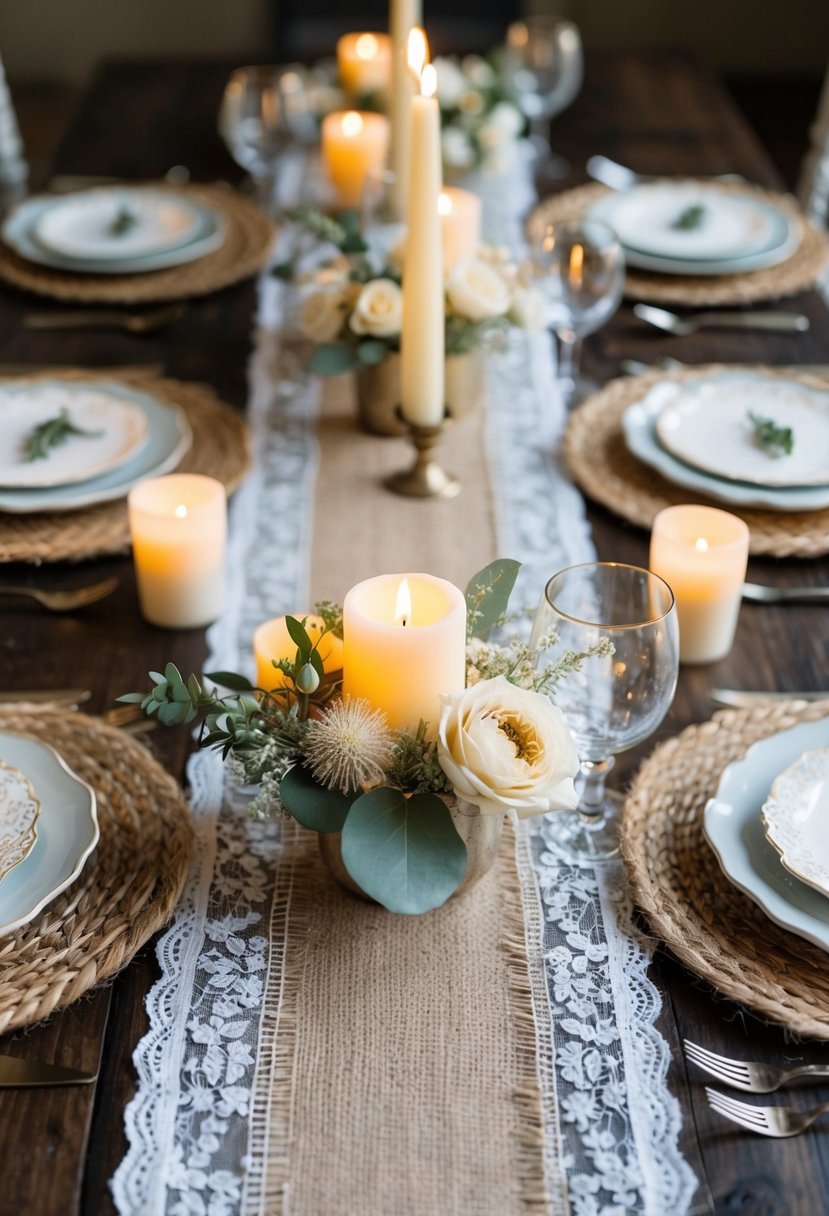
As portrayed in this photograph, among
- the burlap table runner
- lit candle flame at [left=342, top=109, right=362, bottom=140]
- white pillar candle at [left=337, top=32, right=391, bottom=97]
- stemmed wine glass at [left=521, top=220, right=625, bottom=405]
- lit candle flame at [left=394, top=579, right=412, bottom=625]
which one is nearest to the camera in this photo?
the burlap table runner

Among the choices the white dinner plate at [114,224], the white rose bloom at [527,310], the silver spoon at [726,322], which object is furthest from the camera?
the white dinner plate at [114,224]

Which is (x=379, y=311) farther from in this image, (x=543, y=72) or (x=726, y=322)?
(x=543, y=72)

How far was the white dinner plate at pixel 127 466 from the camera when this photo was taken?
124cm

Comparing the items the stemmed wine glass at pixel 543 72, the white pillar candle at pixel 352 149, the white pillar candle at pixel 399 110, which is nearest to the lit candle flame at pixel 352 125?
the white pillar candle at pixel 352 149

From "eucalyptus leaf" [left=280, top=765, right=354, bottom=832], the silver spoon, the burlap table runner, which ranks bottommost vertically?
the silver spoon

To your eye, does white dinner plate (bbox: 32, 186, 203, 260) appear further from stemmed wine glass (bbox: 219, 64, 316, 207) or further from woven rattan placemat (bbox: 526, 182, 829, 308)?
woven rattan placemat (bbox: 526, 182, 829, 308)

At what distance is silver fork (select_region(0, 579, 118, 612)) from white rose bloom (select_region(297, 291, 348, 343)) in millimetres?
385

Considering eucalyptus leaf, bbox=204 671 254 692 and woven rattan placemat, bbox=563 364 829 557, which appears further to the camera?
woven rattan placemat, bbox=563 364 829 557

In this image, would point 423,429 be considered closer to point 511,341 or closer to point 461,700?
point 511,341

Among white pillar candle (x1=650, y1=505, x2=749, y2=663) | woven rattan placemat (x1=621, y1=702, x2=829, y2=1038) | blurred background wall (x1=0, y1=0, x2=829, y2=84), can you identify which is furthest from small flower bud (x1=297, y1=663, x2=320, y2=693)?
blurred background wall (x1=0, y1=0, x2=829, y2=84)

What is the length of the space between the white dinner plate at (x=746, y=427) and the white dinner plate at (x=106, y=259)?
0.77 metres

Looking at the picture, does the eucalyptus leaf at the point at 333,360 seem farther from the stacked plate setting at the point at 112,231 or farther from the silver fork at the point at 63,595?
the stacked plate setting at the point at 112,231

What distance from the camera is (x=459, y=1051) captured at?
2.45ft

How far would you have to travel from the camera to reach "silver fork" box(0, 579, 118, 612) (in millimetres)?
1164
